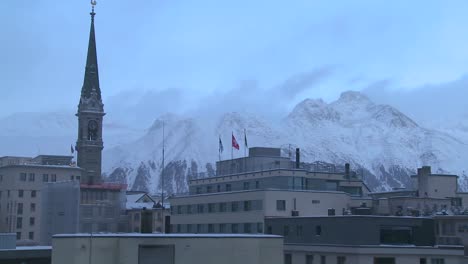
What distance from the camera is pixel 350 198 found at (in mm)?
97250

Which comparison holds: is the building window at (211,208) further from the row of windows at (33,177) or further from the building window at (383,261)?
the row of windows at (33,177)

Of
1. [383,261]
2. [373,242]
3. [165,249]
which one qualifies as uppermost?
[373,242]

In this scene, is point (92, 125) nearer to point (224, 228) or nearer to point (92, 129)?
point (92, 129)

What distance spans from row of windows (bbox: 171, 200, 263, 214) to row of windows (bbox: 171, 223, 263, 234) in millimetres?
1829

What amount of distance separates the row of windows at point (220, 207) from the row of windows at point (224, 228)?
6.00ft

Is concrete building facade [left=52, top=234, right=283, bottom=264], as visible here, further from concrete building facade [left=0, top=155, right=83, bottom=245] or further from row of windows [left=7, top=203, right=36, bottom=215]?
row of windows [left=7, top=203, right=36, bottom=215]

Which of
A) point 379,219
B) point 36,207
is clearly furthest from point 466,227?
point 36,207

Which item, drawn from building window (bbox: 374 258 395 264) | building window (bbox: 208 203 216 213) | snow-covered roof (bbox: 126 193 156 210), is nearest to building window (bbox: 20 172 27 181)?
snow-covered roof (bbox: 126 193 156 210)

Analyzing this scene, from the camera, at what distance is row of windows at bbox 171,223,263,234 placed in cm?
9186

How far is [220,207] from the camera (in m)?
98.8

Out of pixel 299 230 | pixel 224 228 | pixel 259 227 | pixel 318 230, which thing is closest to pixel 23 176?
pixel 224 228

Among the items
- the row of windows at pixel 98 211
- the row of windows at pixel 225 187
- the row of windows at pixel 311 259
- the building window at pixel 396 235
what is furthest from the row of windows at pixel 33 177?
the building window at pixel 396 235

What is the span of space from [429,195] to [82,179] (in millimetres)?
89126

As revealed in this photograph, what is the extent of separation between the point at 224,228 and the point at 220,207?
3128mm
